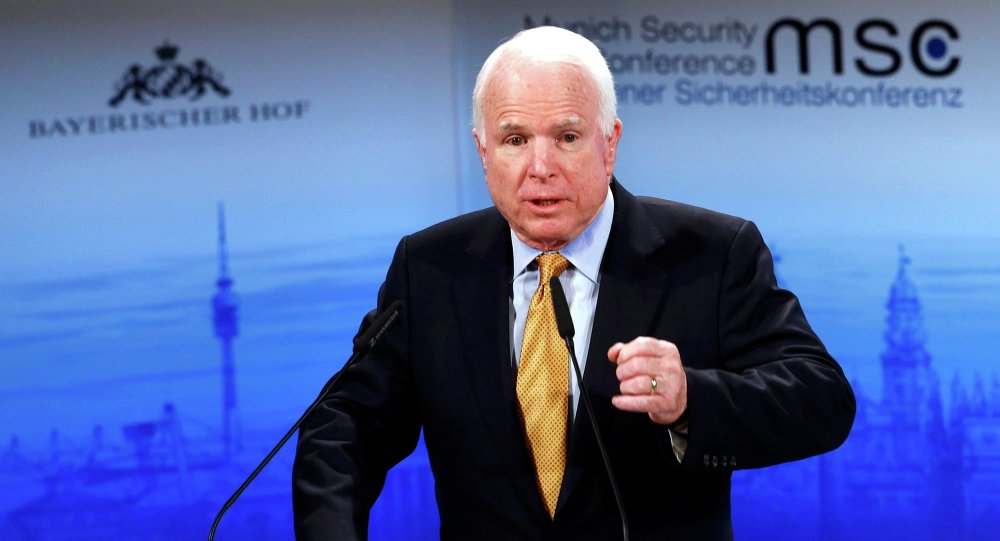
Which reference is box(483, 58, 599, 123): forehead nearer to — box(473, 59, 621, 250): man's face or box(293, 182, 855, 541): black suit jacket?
box(473, 59, 621, 250): man's face

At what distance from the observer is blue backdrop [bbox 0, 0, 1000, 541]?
382 centimetres

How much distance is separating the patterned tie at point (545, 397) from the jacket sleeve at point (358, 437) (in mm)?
240

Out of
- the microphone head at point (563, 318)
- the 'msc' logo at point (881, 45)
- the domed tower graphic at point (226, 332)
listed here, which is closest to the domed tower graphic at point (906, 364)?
the 'msc' logo at point (881, 45)

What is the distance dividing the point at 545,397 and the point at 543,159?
1.24 feet

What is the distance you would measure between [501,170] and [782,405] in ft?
1.89

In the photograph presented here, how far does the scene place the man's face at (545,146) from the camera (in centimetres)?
182

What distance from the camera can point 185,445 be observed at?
3840 millimetres

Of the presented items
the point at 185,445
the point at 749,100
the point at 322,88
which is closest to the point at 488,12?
the point at 322,88

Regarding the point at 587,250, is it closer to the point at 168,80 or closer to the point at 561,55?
the point at 561,55

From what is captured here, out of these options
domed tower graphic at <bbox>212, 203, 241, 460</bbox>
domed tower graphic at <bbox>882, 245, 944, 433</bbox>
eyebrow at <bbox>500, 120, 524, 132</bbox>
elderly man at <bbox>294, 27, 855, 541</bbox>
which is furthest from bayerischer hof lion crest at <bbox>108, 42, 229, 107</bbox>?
domed tower graphic at <bbox>882, 245, 944, 433</bbox>

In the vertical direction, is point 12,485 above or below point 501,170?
below

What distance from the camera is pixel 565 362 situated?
72.2 inches

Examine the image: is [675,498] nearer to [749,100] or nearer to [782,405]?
[782,405]

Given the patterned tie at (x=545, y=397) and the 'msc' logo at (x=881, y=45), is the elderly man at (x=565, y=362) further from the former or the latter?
the 'msc' logo at (x=881, y=45)
